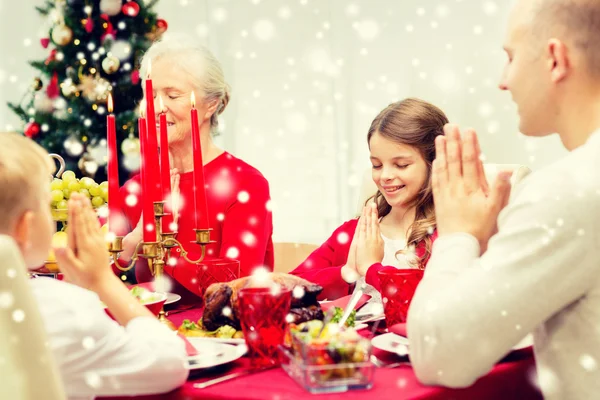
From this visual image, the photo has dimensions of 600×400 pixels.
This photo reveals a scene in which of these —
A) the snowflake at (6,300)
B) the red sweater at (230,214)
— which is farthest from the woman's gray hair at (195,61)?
the snowflake at (6,300)

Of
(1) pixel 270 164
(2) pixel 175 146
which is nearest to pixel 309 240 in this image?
(1) pixel 270 164

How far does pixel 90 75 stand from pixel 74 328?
3.48m

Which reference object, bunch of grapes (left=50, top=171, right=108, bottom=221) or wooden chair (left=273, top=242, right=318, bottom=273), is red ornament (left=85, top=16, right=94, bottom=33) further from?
bunch of grapes (left=50, top=171, right=108, bottom=221)

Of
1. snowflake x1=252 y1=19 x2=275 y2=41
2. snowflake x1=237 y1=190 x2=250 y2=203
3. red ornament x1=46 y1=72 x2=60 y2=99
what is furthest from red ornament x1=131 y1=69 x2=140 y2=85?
snowflake x1=237 y1=190 x2=250 y2=203

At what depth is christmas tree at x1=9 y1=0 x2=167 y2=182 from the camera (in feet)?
13.7

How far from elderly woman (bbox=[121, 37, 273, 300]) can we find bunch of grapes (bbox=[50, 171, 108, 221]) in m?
0.24

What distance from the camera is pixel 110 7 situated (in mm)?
4152

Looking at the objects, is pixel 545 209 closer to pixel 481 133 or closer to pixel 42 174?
pixel 42 174

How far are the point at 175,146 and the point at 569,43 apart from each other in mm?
1674

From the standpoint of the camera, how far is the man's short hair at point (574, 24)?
1.07m

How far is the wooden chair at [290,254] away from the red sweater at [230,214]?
2.04 ft

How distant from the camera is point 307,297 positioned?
1.39 m

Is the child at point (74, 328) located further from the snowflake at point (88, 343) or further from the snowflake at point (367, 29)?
the snowflake at point (367, 29)

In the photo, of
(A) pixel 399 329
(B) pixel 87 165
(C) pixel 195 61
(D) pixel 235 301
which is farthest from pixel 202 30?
(A) pixel 399 329
